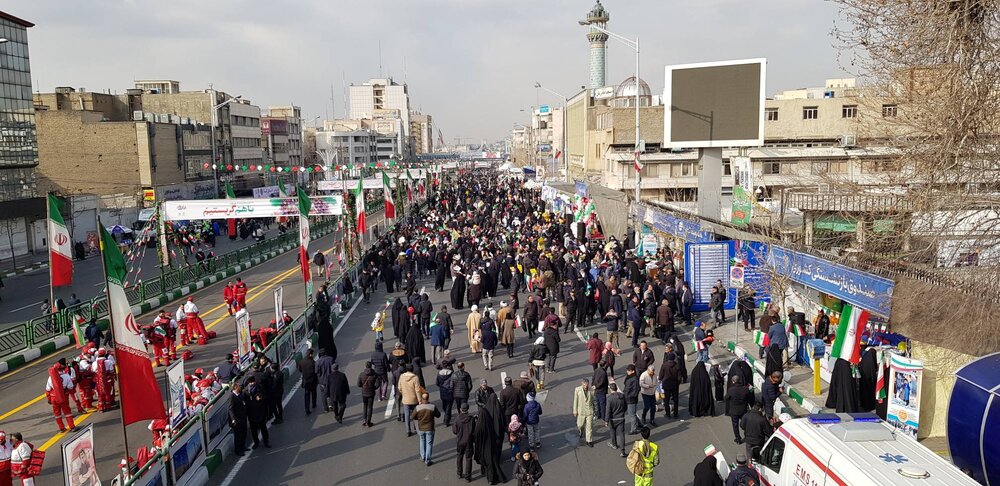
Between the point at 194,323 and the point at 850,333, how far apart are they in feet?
50.9

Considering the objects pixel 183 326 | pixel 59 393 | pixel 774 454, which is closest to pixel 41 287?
pixel 183 326

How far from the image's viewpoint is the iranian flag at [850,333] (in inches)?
549

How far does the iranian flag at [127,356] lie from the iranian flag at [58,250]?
9360 mm

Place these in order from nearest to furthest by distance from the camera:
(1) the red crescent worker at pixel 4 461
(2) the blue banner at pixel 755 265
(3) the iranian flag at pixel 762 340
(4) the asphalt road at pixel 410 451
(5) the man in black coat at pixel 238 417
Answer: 1. (1) the red crescent worker at pixel 4 461
2. (4) the asphalt road at pixel 410 451
3. (5) the man in black coat at pixel 238 417
4. (3) the iranian flag at pixel 762 340
5. (2) the blue banner at pixel 755 265

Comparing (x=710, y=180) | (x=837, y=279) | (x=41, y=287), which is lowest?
(x=41, y=287)

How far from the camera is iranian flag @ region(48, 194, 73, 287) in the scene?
18.2 m

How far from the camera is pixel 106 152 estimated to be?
190 ft

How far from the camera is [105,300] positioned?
23766 millimetres

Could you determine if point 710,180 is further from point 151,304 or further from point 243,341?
point 151,304

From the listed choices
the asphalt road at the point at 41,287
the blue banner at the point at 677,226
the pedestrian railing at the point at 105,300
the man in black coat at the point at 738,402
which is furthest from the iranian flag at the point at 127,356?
the blue banner at the point at 677,226

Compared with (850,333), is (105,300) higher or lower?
lower

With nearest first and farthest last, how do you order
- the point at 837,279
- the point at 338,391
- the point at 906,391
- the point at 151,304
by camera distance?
the point at 906,391 < the point at 338,391 < the point at 837,279 < the point at 151,304

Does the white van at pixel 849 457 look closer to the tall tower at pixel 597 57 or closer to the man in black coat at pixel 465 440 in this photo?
the man in black coat at pixel 465 440

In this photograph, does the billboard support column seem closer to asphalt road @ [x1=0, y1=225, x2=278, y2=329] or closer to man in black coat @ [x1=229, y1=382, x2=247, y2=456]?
asphalt road @ [x1=0, y1=225, x2=278, y2=329]
